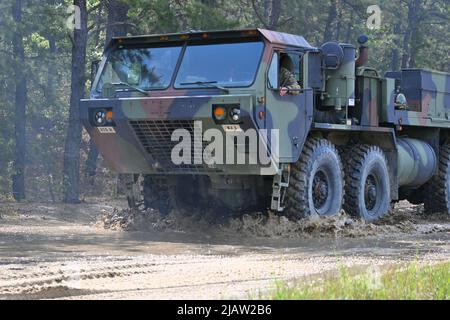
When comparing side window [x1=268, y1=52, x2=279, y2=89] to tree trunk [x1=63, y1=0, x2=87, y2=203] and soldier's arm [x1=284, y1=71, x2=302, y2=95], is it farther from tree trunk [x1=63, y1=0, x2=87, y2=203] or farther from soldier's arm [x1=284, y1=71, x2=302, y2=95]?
tree trunk [x1=63, y1=0, x2=87, y2=203]

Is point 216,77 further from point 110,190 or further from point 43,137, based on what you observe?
point 43,137

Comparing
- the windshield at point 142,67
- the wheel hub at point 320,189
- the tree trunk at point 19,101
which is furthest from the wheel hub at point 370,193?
the tree trunk at point 19,101

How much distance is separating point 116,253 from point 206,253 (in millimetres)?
1074

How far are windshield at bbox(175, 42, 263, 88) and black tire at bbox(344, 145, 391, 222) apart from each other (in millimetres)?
3374

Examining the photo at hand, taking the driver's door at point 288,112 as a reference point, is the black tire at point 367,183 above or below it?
below

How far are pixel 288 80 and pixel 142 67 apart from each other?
215 centimetres

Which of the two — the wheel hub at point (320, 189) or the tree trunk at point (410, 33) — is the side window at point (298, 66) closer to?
the wheel hub at point (320, 189)

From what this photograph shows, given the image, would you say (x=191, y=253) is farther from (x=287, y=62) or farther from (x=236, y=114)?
(x=287, y=62)

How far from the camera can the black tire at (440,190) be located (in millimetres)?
18484

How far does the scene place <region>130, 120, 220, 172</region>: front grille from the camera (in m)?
13.2

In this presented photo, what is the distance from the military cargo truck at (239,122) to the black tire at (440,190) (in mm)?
2686

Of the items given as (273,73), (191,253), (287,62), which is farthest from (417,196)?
(191,253)

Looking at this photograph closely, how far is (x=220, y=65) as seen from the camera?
43.6ft
